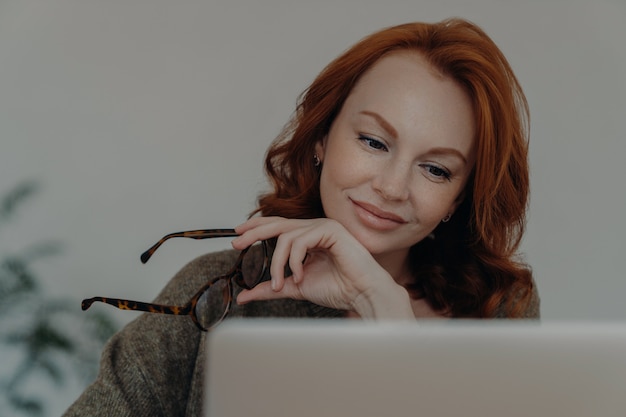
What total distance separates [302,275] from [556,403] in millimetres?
552

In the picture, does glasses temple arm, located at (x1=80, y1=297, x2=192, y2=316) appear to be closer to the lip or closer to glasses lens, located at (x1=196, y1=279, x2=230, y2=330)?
glasses lens, located at (x1=196, y1=279, x2=230, y2=330)

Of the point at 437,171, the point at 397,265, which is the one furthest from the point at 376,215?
the point at 397,265

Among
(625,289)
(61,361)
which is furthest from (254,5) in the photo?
(625,289)

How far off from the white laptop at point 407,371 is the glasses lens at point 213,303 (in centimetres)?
40

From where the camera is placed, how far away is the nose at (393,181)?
1.11 metres

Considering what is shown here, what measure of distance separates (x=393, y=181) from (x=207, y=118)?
151 cm

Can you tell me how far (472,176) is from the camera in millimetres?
1256

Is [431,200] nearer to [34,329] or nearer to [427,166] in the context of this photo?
[427,166]

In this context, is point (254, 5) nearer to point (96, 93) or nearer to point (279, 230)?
point (96, 93)

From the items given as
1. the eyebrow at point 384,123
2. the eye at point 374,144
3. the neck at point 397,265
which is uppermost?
the eyebrow at point 384,123

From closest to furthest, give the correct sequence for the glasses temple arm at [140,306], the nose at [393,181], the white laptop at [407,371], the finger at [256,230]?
the white laptop at [407,371] < the glasses temple arm at [140,306] < the finger at [256,230] < the nose at [393,181]

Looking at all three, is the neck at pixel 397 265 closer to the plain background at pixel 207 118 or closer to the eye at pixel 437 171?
the eye at pixel 437 171

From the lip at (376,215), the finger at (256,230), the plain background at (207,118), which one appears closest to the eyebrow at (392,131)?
the lip at (376,215)

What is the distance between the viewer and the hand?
101 cm
